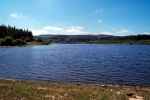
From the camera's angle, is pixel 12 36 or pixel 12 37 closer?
pixel 12 37

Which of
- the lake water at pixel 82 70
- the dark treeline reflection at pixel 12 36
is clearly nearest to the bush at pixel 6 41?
the dark treeline reflection at pixel 12 36

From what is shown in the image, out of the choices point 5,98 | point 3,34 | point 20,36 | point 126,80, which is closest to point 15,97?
point 5,98

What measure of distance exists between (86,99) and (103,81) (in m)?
16.8

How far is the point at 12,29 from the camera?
191750mm

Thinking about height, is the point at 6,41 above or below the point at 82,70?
above

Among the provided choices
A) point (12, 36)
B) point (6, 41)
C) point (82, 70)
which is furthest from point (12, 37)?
point (82, 70)

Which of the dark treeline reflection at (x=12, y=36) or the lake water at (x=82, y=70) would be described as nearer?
the lake water at (x=82, y=70)

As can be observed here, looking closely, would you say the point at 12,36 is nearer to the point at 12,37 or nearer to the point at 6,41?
the point at 12,37

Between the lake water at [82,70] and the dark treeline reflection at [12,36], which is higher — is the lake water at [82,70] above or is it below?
below

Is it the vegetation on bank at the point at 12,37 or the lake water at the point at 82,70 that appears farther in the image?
the vegetation on bank at the point at 12,37

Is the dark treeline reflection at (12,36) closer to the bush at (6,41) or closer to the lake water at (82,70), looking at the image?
the bush at (6,41)

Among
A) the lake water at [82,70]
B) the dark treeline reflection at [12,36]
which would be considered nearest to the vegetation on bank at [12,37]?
the dark treeline reflection at [12,36]

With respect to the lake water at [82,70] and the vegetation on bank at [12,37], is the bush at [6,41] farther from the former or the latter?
the lake water at [82,70]

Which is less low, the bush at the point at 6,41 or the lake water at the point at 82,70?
the bush at the point at 6,41
